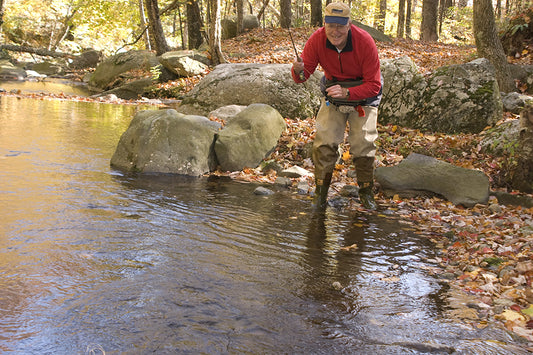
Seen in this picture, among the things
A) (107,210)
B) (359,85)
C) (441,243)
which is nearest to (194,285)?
(107,210)

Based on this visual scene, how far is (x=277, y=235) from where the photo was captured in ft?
A: 16.4

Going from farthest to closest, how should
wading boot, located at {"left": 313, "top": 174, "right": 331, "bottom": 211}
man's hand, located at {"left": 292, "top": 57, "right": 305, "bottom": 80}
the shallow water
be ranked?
wading boot, located at {"left": 313, "top": 174, "right": 331, "bottom": 211}, man's hand, located at {"left": 292, "top": 57, "right": 305, "bottom": 80}, the shallow water

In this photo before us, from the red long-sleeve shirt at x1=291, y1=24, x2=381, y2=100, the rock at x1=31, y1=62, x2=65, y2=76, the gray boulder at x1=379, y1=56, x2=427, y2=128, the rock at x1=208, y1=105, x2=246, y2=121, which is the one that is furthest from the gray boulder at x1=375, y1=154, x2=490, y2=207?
the rock at x1=31, y1=62, x2=65, y2=76

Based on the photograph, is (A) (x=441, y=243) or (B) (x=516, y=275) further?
(A) (x=441, y=243)

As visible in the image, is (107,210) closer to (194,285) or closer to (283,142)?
(194,285)

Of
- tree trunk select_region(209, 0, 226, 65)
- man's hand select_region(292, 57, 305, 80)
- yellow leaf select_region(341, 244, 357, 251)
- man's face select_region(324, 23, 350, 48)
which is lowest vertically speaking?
yellow leaf select_region(341, 244, 357, 251)

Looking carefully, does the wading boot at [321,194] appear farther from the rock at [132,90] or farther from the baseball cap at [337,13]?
the rock at [132,90]

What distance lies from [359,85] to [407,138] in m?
3.75

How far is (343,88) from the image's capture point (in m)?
5.47

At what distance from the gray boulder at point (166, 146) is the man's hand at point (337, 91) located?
9.41ft

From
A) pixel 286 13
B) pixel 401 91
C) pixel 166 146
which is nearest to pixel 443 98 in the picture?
pixel 401 91

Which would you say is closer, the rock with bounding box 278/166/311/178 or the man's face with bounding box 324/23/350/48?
the man's face with bounding box 324/23/350/48

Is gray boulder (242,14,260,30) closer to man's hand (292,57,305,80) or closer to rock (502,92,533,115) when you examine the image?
rock (502,92,533,115)

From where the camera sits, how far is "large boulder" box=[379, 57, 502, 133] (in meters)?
8.92
